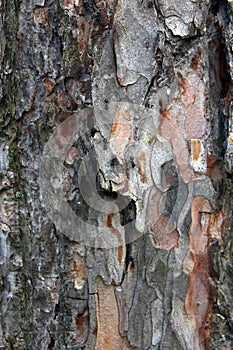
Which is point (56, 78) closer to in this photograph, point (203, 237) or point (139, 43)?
point (139, 43)

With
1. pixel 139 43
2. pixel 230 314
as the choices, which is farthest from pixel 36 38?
pixel 230 314

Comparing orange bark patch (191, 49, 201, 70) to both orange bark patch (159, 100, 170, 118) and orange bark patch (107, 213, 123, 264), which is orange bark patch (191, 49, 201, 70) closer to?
orange bark patch (159, 100, 170, 118)

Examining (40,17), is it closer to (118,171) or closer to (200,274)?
(118,171)

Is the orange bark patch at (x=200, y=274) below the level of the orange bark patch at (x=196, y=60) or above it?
below

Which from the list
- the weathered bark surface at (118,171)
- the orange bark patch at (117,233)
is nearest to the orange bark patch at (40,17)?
the weathered bark surface at (118,171)

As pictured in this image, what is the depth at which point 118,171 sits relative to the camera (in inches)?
38.8

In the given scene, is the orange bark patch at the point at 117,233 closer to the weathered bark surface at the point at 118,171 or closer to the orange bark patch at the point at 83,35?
the weathered bark surface at the point at 118,171

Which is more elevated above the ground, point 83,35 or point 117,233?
point 83,35

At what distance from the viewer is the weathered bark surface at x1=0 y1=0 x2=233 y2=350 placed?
0.97 metres

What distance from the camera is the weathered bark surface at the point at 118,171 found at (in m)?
0.97

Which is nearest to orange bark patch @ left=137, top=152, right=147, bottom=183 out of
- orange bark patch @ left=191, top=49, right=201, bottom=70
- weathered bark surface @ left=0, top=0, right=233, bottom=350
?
weathered bark surface @ left=0, top=0, right=233, bottom=350

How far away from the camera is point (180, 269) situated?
1.01 metres

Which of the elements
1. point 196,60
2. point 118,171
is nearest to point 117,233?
point 118,171

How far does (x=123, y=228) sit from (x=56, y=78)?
0.35 m
